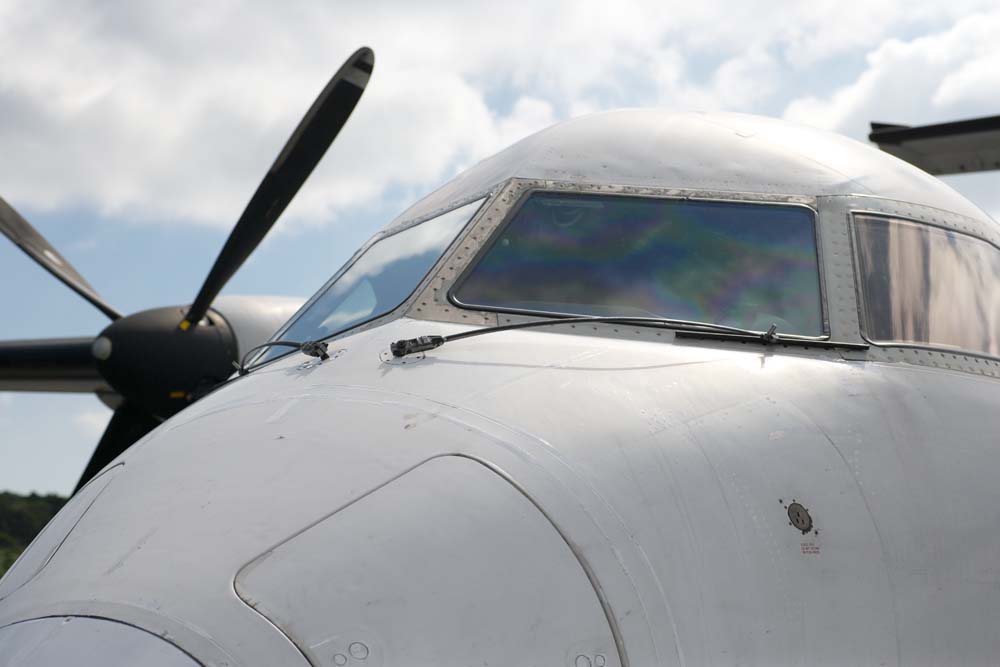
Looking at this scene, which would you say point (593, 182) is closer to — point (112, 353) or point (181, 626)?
point (181, 626)

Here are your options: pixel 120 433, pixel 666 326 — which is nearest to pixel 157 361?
pixel 120 433

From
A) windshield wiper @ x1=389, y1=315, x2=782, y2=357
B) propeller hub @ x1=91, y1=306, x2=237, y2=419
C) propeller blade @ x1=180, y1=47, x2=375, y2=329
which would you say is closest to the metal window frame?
windshield wiper @ x1=389, y1=315, x2=782, y2=357

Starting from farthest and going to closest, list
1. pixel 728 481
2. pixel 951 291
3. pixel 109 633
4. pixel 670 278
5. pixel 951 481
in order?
pixel 951 291
pixel 670 278
pixel 951 481
pixel 728 481
pixel 109 633

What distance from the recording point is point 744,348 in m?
4.44

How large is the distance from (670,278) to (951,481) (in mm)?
1372

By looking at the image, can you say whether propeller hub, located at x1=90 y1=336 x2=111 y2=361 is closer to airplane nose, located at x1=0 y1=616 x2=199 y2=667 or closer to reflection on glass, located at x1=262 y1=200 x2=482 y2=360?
reflection on glass, located at x1=262 y1=200 x2=482 y2=360

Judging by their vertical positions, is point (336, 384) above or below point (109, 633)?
above

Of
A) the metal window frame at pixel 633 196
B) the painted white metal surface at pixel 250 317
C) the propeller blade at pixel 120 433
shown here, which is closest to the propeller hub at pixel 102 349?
the propeller blade at pixel 120 433

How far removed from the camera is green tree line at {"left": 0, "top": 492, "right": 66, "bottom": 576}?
2686 centimetres

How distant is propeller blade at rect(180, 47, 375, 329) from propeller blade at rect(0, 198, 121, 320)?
2471 millimetres

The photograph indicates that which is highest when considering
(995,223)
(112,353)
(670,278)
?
(112,353)

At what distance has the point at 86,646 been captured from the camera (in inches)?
106

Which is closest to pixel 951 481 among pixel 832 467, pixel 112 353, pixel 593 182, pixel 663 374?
pixel 832 467

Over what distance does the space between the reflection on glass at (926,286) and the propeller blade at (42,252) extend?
412 inches
